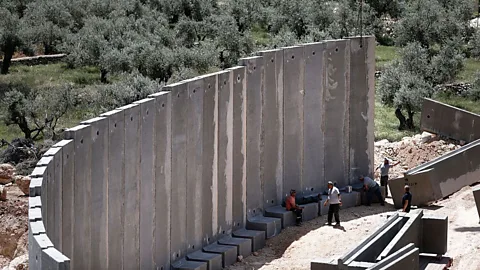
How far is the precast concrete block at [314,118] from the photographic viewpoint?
80.8 ft

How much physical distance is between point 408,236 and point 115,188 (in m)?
4.86

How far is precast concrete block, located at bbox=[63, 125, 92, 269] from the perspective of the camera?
16219mm

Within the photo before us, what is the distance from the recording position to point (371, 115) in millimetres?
26047

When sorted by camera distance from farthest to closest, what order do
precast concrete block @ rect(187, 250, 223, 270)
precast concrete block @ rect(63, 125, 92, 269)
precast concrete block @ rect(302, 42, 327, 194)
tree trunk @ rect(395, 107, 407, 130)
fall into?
tree trunk @ rect(395, 107, 407, 130), precast concrete block @ rect(302, 42, 327, 194), precast concrete block @ rect(187, 250, 223, 270), precast concrete block @ rect(63, 125, 92, 269)

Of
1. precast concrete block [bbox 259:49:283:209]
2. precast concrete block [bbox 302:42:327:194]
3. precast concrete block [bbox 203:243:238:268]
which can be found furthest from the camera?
precast concrete block [bbox 302:42:327:194]

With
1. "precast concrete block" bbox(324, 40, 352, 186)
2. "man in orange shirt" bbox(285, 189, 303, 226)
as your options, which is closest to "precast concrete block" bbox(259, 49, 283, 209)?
"man in orange shirt" bbox(285, 189, 303, 226)

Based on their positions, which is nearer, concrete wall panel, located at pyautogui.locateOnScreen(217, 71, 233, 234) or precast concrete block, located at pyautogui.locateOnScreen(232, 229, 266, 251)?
concrete wall panel, located at pyautogui.locateOnScreen(217, 71, 233, 234)

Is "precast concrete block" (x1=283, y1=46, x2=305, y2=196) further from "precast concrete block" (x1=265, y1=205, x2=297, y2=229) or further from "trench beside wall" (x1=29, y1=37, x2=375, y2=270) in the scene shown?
"precast concrete block" (x1=265, y1=205, x2=297, y2=229)

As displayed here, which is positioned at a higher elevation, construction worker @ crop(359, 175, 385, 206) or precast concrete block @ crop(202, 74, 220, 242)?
precast concrete block @ crop(202, 74, 220, 242)

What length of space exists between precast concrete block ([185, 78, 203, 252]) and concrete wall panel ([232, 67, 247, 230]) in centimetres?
144

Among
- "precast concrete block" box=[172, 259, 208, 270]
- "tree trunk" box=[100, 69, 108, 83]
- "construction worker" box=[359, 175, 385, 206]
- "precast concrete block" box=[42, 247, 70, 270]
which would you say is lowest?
"precast concrete block" box=[172, 259, 208, 270]

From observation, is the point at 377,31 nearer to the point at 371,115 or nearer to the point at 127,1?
the point at 127,1

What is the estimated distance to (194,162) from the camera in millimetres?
20703

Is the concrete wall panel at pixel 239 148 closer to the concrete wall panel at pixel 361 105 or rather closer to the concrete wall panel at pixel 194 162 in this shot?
the concrete wall panel at pixel 194 162
